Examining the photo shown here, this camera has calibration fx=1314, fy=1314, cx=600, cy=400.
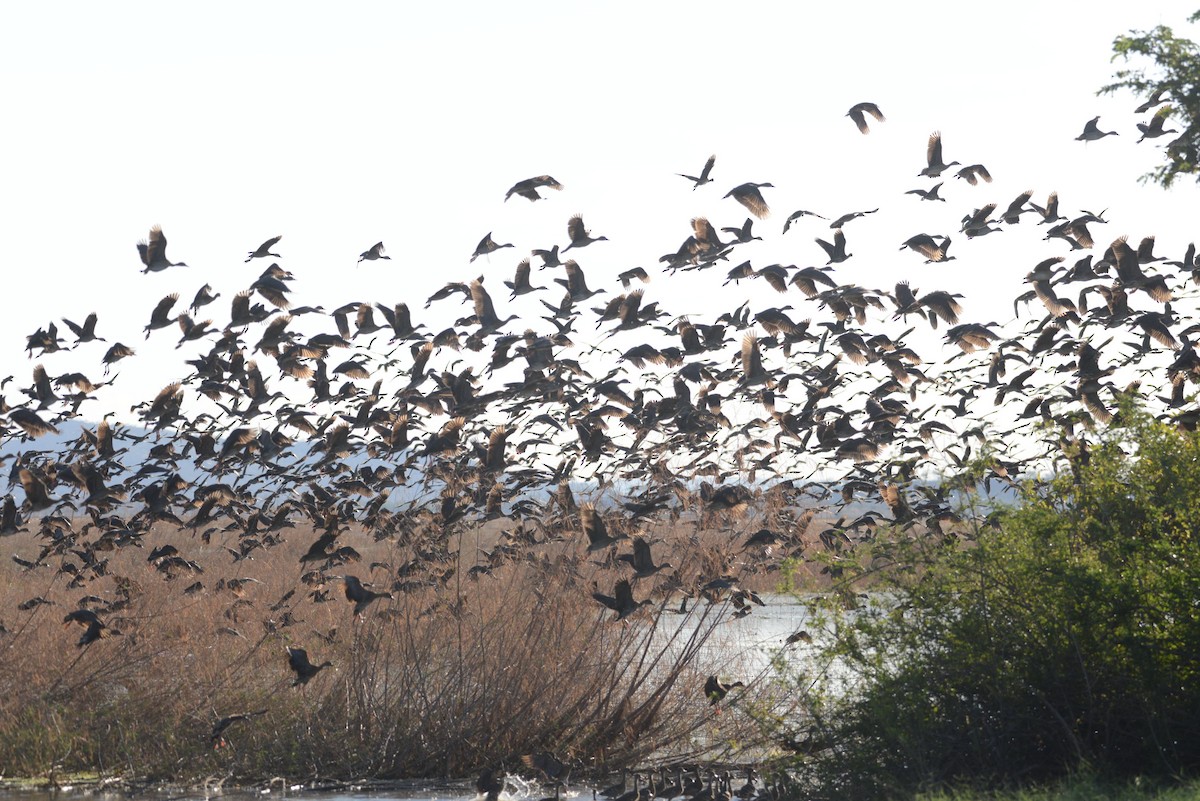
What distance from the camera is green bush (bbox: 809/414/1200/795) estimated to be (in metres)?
9.74

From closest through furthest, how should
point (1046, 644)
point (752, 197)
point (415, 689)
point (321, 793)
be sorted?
point (1046, 644) → point (321, 793) → point (415, 689) → point (752, 197)

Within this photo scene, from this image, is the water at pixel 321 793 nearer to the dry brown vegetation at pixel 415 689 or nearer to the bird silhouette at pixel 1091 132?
the dry brown vegetation at pixel 415 689

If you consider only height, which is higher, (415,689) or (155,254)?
(155,254)

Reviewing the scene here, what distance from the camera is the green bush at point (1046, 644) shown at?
9.74 m

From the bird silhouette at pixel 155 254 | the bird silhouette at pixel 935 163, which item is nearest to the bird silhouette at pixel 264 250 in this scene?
the bird silhouette at pixel 155 254

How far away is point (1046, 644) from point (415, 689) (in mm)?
6360

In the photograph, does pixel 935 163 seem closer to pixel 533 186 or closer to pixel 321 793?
pixel 533 186


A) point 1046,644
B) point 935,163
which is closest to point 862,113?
point 935,163

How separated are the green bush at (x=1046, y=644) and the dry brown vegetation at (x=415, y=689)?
8.32ft

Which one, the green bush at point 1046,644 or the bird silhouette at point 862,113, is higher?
the bird silhouette at point 862,113

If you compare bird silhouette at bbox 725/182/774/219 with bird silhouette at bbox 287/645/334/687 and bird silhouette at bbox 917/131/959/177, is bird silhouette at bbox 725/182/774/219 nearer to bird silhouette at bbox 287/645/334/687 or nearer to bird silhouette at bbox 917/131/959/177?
bird silhouette at bbox 917/131/959/177

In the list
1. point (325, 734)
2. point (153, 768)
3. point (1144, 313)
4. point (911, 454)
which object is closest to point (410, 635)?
point (325, 734)

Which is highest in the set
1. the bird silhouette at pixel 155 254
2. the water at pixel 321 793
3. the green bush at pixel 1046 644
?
the bird silhouette at pixel 155 254

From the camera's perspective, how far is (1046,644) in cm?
1005
